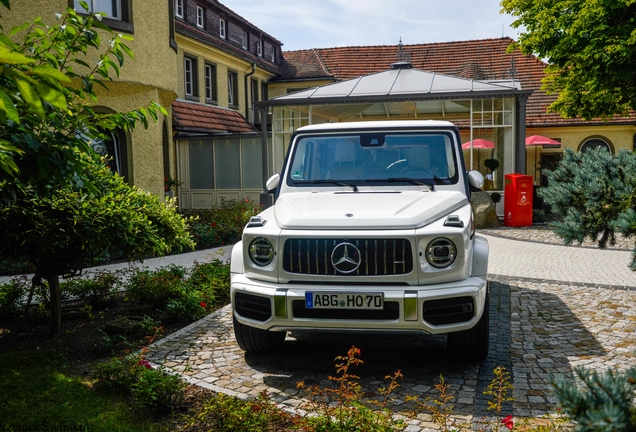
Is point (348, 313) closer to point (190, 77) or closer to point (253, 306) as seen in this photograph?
point (253, 306)

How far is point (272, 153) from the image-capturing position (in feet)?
66.6

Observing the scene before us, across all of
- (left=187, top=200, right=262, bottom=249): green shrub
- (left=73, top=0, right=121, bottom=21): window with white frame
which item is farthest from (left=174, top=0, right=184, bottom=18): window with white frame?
(left=73, top=0, right=121, bottom=21): window with white frame

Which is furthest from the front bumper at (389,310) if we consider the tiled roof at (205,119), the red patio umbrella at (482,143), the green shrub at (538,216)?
the tiled roof at (205,119)

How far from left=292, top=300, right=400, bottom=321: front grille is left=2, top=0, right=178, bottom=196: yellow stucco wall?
919cm

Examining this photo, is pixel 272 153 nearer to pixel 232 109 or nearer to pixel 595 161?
pixel 232 109

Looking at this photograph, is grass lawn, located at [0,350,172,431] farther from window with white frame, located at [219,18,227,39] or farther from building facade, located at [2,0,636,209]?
window with white frame, located at [219,18,227,39]

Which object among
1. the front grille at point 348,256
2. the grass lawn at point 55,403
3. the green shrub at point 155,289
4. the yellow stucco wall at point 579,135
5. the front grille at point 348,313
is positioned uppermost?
the yellow stucco wall at point 579,135

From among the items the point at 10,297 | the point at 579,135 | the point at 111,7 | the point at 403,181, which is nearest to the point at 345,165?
the point at 403,181

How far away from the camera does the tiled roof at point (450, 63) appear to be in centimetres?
2914

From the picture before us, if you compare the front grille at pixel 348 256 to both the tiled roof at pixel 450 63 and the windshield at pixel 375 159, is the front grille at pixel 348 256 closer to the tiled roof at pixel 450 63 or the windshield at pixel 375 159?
the windshield at pixel 375 159

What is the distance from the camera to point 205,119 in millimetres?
23688

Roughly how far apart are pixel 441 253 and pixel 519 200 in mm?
13064

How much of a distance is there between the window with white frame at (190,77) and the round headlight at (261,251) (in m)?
20.0

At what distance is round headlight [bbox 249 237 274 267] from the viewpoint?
4.93 metres
